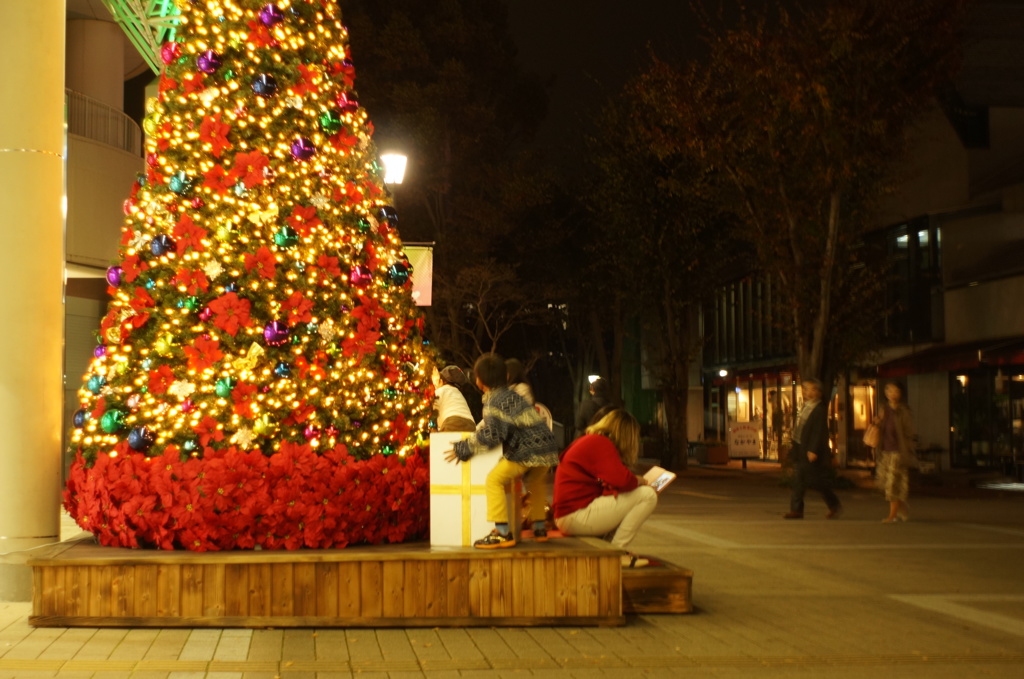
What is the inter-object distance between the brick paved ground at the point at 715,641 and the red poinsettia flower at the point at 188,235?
8.73 feet

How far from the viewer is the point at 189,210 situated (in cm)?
883

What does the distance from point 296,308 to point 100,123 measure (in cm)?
1515

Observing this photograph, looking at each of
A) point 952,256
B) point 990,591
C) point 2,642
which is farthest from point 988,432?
point 2,642

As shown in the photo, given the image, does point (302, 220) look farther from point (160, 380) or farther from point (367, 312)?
point (160, 380)

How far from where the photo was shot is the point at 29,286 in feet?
30.3

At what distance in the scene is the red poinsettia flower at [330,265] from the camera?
29.2 ft

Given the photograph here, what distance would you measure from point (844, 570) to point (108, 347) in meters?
6.60

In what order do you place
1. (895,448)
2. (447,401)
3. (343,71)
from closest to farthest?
(343,71) < (447,401) < (895,448)

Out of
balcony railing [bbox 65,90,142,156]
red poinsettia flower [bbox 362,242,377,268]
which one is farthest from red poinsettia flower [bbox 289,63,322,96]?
balcony railing [bbox 65,90,142,156]

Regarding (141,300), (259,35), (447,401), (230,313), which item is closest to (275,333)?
(230,313)

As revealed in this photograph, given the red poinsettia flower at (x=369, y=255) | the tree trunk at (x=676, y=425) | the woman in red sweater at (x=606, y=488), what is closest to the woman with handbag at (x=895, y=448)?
the woman in red sweater at (x=606, y=488)

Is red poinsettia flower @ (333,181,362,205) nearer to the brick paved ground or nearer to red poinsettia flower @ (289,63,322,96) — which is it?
red poinsettia flower @ (289,63,322,96)

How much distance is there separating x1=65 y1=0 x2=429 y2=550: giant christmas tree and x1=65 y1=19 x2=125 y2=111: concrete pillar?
56.4 feet

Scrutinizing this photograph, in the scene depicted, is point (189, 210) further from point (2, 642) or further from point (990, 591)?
point (990, 591)
